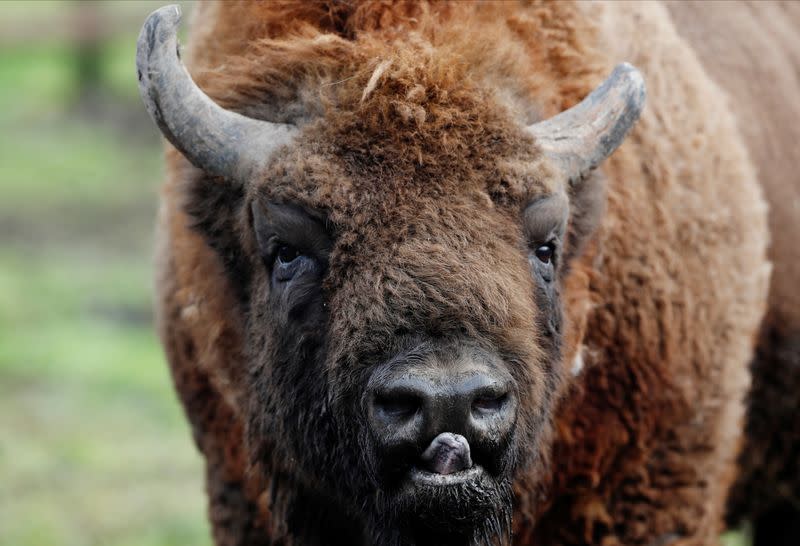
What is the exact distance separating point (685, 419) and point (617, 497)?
41 centimetres

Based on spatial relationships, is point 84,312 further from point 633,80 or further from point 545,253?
point 633,80

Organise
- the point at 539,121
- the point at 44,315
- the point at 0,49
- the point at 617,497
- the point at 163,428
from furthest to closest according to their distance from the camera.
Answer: the point at 0,49 < the point at 44,315 < the point at 163,428 < the point at 617,497 < the point at 539,121

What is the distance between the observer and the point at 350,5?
430 centimetres

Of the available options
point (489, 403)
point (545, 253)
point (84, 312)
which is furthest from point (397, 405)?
point (84, 312)

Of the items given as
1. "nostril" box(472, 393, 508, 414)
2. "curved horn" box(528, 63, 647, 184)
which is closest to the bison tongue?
"nostril" box(472, 393, 508, 414)

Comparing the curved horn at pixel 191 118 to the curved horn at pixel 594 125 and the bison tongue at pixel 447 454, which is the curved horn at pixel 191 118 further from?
the bison tongue at pixel 447 454

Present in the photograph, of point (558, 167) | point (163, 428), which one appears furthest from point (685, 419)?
point (163, 428)

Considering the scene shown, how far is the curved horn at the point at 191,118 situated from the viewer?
4.00 metres

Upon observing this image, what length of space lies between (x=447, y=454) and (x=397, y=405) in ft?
0.66

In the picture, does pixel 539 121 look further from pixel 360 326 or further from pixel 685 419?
pixel 685 419

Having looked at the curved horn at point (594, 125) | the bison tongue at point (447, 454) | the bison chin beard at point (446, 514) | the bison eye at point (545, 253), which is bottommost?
the bison chin beard at point (446, 514)

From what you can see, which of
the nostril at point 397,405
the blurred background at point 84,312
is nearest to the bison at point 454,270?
the nostril at point 397,405

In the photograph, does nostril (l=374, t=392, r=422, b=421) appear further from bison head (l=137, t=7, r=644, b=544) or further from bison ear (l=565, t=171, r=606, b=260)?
bison ear (l=565, t=171, r=606, b=260)

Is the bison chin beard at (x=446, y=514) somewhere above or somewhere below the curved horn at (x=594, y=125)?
below
